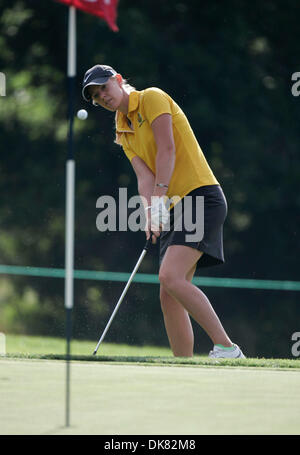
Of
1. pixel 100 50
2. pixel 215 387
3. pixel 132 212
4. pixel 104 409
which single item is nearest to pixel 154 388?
pixel 215 387

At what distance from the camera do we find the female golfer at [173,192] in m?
4.18

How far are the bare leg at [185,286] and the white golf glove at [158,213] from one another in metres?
0.13

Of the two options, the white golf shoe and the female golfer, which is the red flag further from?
Result: the white golf shoe

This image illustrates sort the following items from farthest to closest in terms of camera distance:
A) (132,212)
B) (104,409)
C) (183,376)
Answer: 1. (132,212)
2. (183,376)
3. (104,409)

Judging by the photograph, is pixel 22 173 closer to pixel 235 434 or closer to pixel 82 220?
pixel 82 220

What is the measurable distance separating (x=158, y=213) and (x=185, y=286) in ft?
1.18

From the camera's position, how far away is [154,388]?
321 cm

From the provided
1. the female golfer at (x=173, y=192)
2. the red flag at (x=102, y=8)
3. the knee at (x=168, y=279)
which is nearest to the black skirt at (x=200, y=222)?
the female golfer at (x=173, y=192)

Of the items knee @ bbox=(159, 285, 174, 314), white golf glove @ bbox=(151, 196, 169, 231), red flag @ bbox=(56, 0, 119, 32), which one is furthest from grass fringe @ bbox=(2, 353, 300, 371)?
red flag @ bbox=(56, 0, 119, 32)

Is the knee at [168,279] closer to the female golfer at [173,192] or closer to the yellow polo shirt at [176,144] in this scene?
the female golfer at [173,192]

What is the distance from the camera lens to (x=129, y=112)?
14.1 ft

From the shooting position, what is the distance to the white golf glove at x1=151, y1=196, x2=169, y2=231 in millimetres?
4137
